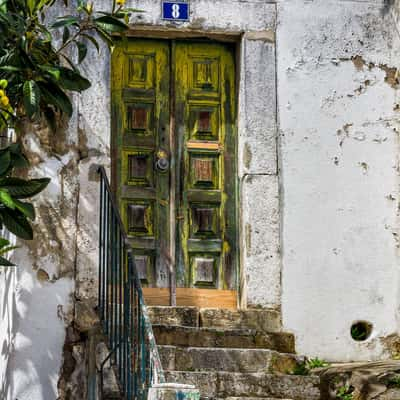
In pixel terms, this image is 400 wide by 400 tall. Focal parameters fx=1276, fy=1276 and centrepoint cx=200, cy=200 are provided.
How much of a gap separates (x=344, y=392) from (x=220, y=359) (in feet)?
2.65

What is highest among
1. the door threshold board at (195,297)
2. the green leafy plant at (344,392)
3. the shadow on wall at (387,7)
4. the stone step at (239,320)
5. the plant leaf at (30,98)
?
the shadow on wall at (387,7)

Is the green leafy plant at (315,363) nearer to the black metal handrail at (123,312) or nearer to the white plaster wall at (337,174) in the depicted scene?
the white plaster wall at (337,174)

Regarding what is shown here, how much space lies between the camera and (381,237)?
9164mm

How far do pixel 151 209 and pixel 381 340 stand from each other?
74.7 inches

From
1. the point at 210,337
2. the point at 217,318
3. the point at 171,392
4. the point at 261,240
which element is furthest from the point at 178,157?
the point at 171,392

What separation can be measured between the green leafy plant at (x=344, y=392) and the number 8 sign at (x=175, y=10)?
119 inches

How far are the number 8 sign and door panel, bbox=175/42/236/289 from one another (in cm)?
28

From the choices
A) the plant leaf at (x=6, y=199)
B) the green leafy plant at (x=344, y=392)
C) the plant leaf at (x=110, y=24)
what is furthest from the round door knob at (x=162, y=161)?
the plant leaf at (x=6, y=199)

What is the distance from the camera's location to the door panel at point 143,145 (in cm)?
924

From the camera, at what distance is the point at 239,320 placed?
882 cm

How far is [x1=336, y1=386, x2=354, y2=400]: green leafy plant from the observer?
7.83 m

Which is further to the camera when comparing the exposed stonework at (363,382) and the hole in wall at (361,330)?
the hole in wall at (361,330)

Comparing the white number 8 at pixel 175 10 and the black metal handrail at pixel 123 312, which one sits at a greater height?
the white number 8 at pixel 175 10

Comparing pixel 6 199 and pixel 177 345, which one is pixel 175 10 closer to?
pixel 177 345
